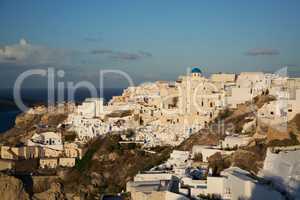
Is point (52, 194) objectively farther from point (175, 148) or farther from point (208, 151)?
point (208, 151)

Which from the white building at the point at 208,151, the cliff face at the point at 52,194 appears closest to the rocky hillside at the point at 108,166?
the cliff face at the point at 52,194

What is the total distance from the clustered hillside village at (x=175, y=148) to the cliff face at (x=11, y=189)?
4cm

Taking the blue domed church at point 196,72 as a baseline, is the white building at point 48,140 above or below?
below

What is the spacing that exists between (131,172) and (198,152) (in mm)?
2623

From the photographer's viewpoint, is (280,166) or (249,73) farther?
(249,73)

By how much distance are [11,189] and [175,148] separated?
613 cm

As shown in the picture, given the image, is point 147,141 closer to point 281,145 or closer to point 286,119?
point 286,119

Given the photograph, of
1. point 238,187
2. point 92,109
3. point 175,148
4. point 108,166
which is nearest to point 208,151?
point 175,148

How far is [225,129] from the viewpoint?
17.3 metres

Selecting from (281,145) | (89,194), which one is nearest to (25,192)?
(89,194)

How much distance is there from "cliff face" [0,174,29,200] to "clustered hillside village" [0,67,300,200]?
0.13 feet

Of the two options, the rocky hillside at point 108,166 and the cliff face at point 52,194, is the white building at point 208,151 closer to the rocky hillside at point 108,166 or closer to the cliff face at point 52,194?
the rocky hillside at point 108,166

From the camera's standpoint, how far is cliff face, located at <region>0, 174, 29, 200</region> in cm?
1448

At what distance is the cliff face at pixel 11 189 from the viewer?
14.5 meters
